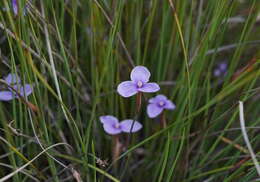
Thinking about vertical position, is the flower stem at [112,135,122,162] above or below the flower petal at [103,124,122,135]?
below

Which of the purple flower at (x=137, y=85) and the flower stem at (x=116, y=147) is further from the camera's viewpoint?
the flower stem at (x=116, y=147)

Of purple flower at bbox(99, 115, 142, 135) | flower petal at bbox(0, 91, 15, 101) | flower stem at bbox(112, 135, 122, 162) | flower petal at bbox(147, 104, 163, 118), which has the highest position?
flower petal at bbox(0, 91, 15, 101)

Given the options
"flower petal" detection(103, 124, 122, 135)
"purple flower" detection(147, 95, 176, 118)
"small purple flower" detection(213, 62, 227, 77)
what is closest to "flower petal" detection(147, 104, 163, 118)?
"purple flower" detection(147, 95, 176, 118)

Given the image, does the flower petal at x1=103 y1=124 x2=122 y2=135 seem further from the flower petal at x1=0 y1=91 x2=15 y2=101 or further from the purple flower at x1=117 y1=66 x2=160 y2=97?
the flower petal at x1=0 y1=91 x2=15 y2=101

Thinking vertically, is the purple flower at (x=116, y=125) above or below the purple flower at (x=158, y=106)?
below

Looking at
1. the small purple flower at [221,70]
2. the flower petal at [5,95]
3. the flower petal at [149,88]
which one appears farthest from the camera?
the small purple flower at [221,70]

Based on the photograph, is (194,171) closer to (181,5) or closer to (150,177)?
(150,177)

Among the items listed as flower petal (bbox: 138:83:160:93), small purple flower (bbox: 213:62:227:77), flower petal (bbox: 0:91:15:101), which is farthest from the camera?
small purple flower (bbox: 213:62:227:77)

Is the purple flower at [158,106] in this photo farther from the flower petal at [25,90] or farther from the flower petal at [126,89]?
the flower petal at [25,90]

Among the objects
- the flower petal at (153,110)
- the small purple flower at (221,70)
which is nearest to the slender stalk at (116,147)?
the flower petal at (153,110)
